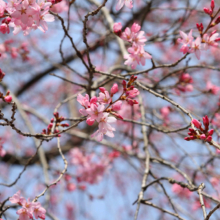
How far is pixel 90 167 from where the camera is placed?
12.6 ft

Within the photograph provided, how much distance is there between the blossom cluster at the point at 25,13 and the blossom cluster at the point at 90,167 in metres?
2.58

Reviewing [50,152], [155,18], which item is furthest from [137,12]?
[50,152]

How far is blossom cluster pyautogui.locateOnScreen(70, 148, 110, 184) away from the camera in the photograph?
3.77 m

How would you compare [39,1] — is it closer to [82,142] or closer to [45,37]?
[82,142]

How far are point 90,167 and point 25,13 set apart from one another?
9.16 feet

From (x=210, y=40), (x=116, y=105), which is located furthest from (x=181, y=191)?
(x=116, y=105)

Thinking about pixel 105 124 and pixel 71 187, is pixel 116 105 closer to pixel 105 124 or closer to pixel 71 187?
pixel 105 124

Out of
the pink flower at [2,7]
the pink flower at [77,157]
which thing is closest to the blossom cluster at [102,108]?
the pink flower at [2,7]

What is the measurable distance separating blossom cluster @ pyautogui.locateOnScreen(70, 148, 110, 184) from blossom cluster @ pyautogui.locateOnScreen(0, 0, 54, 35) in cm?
258

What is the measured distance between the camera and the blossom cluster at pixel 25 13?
135cm

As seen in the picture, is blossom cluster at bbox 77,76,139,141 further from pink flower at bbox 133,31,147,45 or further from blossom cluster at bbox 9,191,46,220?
blossom cluster at bbox 9,191,46,220

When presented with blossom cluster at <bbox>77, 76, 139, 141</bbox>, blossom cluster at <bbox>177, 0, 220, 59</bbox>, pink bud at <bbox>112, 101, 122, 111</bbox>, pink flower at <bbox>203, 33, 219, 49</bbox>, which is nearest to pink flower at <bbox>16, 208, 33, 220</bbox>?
blossom cluster at <bbox>77, 76, 139, 141</bbox>

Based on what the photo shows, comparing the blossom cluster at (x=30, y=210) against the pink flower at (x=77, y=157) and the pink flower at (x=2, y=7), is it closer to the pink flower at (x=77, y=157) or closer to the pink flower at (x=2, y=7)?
the pink flower at (x=2, y=7)

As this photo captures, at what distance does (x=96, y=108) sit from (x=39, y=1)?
661 millimetres
